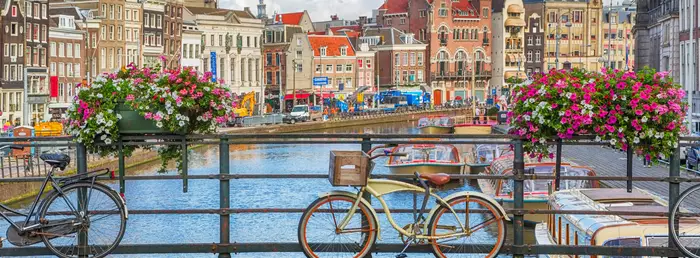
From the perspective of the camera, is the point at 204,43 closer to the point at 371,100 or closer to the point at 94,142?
Result: the point at 371,100

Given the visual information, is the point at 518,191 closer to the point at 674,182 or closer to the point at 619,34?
the point at 674,182

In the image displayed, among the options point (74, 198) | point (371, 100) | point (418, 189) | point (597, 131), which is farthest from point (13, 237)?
→ point (371, 100)

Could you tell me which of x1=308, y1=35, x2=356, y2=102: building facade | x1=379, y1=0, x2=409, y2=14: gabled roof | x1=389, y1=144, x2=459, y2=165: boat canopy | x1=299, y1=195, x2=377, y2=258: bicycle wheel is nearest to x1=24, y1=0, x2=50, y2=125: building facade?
x1=389, y1=144, x2=459, y2=165: boat canopy

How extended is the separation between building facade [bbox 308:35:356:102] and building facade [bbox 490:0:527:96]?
74.4 feet

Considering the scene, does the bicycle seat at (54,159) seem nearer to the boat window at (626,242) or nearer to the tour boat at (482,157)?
the boat window at (626,242)

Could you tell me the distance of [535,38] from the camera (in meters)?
136

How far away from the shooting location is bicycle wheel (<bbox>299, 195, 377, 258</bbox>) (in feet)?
29.2

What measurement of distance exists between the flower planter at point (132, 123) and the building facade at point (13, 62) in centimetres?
5665

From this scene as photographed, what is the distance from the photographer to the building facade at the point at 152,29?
8569 cm

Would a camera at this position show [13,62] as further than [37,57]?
No

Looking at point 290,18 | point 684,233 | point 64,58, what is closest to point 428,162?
point 684,233

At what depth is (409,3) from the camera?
127 metres

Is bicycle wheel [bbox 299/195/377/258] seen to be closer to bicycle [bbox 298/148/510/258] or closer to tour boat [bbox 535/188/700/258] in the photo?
Result: bicycle [bbox 298/148/510/258]

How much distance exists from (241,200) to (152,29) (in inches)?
2173
